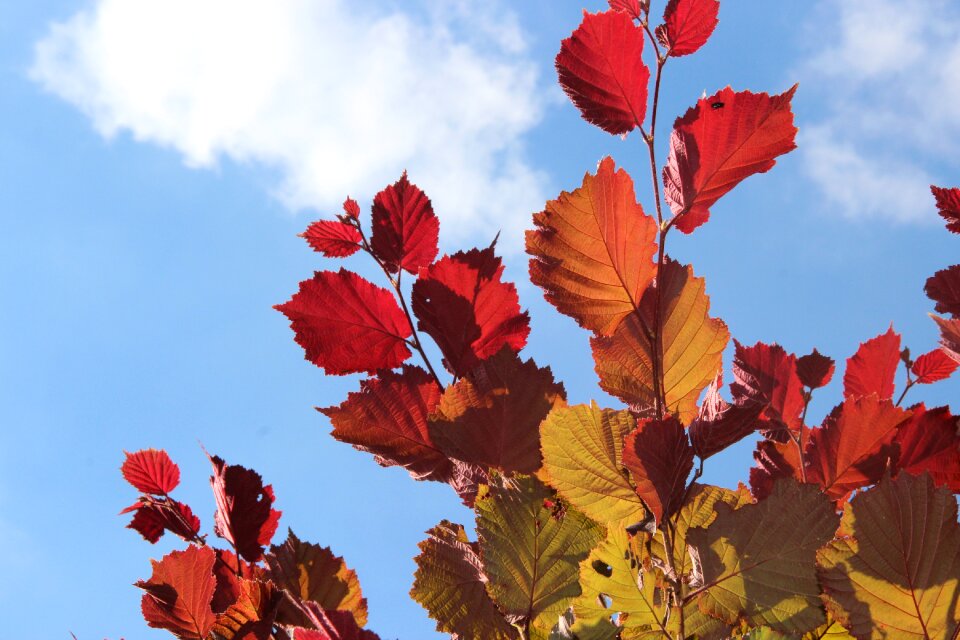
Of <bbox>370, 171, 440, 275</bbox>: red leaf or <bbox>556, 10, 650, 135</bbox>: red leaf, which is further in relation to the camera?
<bbox>370, 171, 440, 275</bbox>: red leaf

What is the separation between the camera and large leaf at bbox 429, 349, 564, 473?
109 cm

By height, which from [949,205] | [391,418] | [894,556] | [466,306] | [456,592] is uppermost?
[949,205]

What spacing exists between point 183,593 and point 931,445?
1161mm

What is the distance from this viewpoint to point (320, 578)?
1321mm

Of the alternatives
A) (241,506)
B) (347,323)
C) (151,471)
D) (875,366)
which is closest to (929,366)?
(875,366)

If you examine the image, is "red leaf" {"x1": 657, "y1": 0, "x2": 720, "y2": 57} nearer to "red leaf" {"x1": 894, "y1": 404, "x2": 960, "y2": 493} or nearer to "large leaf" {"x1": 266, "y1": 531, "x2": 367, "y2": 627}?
"red leaf" {"x1": 894, "y1": 404, "x2": 960, "y2": 493}

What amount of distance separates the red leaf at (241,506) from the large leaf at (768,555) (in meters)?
0.78

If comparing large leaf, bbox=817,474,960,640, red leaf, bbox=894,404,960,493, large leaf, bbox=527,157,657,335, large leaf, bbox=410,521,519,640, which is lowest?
large leaf, bbox=817,474,960,640

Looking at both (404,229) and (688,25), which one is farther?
(404,229)

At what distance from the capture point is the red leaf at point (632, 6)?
1.14 metres

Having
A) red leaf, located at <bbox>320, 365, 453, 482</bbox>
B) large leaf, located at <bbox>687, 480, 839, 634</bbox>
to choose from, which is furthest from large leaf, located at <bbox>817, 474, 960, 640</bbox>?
red leaf, located at <bbox>320, 365, 453, 482</bbox>

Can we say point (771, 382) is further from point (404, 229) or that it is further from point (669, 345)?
point (404, 229)

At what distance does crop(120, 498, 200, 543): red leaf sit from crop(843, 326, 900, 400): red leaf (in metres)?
1.34

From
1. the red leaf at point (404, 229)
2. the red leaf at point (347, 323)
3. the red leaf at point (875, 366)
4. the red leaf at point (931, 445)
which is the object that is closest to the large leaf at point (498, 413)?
the red leaf at point (347, 323)
